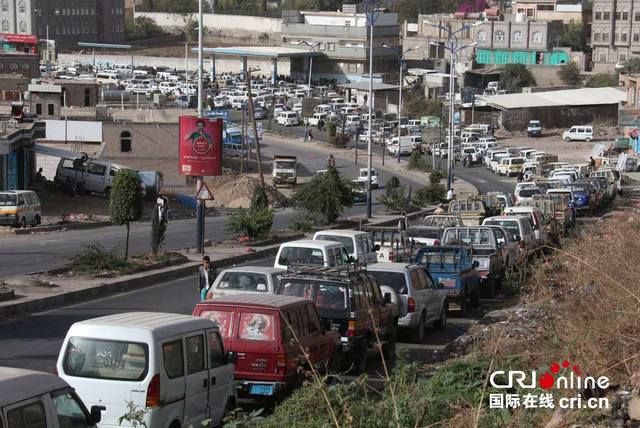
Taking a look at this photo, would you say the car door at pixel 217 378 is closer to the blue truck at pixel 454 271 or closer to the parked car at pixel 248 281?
the parked car at pixel 248 281

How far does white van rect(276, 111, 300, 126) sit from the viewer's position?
111188 millimetres

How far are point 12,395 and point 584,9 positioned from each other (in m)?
163

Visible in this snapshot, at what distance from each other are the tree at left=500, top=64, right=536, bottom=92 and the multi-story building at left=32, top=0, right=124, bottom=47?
2121 inches

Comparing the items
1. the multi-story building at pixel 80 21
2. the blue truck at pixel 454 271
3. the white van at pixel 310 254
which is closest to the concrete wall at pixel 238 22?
the multi-story building at pixel 80 21

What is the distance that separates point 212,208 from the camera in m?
58.5

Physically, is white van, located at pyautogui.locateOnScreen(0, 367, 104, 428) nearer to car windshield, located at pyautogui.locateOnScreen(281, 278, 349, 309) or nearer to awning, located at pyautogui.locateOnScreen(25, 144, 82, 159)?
car windshield, located at pyautogui.locateOnScreen(281, 278, 349, 309)

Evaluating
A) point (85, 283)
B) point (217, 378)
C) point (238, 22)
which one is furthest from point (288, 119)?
point (217, 378)

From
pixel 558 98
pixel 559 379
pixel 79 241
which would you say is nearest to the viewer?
pixel 559 379

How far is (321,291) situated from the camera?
18.0 metres

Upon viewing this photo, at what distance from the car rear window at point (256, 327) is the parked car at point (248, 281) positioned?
430 centimetres

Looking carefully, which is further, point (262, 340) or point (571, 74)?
point (571, 74)

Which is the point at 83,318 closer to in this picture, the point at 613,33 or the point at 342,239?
the point at 342,239

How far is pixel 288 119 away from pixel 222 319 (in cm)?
9661

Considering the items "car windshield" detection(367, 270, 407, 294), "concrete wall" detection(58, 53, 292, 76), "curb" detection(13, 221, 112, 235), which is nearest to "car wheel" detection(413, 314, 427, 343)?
"car windshield" detection(367, 270, 407, 294)
